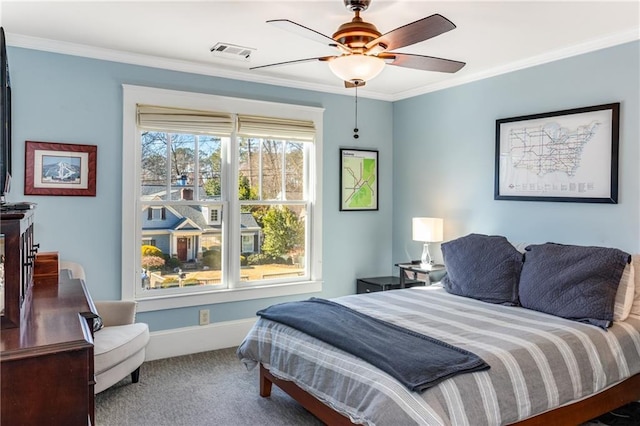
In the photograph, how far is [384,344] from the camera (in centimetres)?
240

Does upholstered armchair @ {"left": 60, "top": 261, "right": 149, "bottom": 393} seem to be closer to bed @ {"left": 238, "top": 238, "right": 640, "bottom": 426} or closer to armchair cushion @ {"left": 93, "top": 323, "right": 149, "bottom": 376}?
armchair cushion @ {"left": 93, "top": 323, "right": 149, "bottom": 376}

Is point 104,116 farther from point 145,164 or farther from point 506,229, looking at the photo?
point 506,229

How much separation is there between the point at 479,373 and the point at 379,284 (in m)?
2.60

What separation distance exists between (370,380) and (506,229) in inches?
96.4

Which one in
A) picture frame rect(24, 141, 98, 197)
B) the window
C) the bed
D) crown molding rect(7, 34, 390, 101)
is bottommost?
the bed

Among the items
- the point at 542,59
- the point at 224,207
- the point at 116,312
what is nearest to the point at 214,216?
the point at 224,207

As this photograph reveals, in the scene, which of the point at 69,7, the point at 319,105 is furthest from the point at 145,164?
the point at 319,105

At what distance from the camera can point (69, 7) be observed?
9.41 feet

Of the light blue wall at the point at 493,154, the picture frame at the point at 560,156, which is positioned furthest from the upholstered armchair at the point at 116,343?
the picture frame at the point at 560,156

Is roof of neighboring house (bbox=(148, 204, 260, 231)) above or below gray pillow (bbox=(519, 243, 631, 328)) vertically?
above

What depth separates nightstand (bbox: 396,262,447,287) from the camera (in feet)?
14.3

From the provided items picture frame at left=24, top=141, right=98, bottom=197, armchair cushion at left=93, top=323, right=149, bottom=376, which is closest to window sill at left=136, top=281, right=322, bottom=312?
armchair cushion at left=93, top=323, right=149, bottom=376

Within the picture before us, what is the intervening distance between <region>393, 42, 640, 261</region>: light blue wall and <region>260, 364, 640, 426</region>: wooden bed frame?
0.97 m

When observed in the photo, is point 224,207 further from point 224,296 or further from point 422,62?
point 422,62
